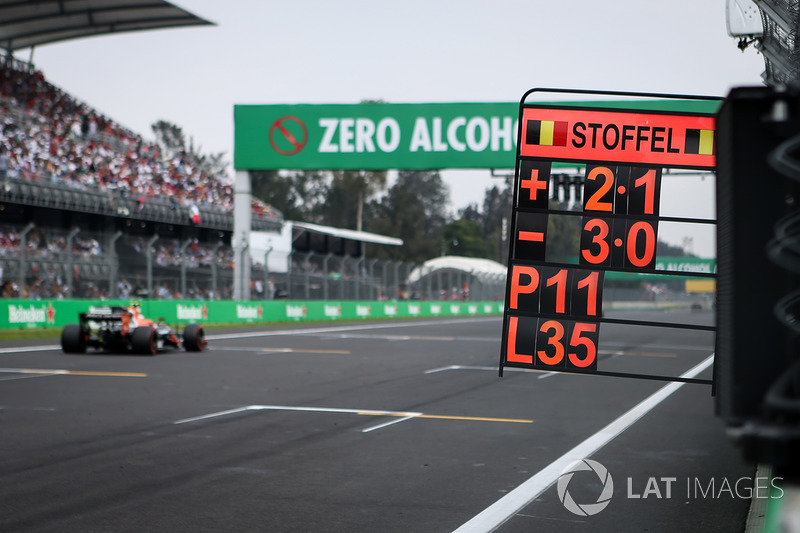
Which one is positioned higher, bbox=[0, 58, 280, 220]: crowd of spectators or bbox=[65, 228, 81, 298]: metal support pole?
bbox=[0, 58, 280, 220]: crowd of spectators

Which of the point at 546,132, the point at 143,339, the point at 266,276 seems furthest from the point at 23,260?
the point at 546,132

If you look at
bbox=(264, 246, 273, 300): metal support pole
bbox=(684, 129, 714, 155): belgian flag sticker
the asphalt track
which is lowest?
the asphalt track

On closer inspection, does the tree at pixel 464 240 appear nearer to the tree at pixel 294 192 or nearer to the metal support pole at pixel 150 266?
the tree at pixel 294 192

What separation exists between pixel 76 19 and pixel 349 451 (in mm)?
37157

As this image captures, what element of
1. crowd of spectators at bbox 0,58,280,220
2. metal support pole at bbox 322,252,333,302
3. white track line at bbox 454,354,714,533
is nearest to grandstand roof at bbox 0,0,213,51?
crowd of spectators at bbox 0,58,280,220

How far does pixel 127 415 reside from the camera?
1045cm

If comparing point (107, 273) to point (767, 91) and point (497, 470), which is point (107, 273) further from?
point (767, 91)

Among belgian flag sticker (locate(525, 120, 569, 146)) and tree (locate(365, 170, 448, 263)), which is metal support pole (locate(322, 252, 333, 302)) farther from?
tree (locate(365, 170, 448, 263))

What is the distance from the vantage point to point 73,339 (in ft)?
62.4

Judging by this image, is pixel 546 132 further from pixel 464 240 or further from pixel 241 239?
pixel 464 240
